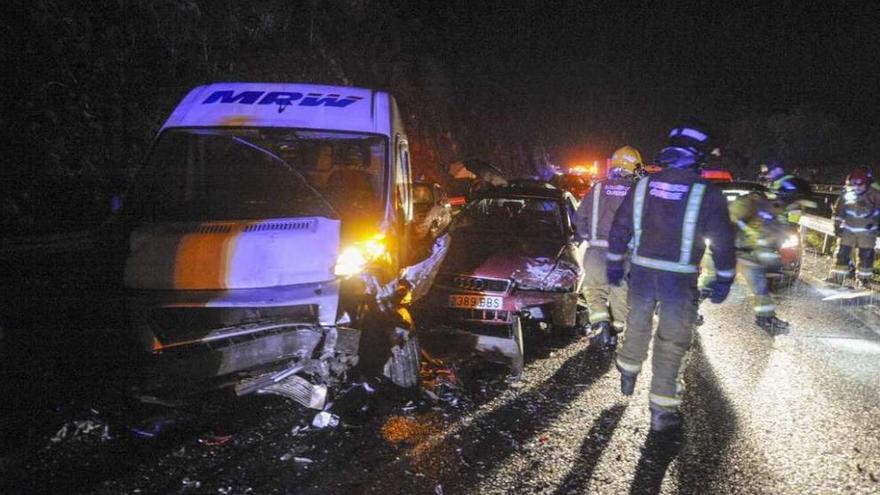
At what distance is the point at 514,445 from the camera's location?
3395mm

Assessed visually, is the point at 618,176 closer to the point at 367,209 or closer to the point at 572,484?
the point at 367,209

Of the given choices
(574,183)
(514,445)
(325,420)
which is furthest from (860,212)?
(574,183)

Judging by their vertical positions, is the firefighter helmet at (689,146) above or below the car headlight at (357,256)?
above

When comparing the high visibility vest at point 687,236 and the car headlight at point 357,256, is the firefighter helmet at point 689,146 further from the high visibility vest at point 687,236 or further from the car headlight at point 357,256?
the car headlight at point 357,256

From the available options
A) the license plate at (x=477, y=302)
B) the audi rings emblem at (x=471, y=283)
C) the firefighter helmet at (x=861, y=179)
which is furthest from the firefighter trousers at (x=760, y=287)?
the firefighter helmet at (x=861, y=179)

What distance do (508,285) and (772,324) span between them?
10.9 ft

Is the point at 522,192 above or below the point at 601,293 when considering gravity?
above

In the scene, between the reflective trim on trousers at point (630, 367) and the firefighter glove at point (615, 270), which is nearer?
the reflective trim on trousers at point (630, 367)

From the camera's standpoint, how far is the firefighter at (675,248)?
137 inches

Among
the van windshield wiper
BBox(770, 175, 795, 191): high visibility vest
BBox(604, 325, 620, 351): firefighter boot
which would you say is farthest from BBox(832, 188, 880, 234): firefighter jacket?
the van windshield wiper

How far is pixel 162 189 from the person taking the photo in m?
4.04

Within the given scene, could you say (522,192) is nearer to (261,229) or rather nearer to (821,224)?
(261,229)

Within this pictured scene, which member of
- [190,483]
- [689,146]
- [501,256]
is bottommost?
[190,483]

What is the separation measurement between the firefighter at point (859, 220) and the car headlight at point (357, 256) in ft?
25.8
